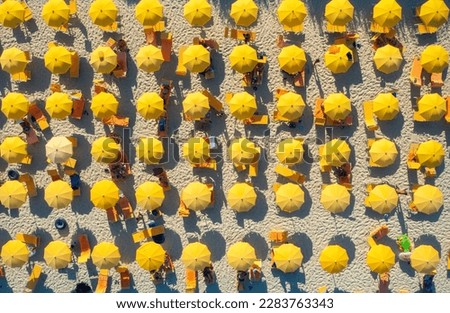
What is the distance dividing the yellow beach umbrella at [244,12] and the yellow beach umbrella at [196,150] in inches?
128

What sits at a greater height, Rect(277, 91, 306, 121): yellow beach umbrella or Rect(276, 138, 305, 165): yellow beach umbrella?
Rect(277, 91, 306, 121): yellow beach umbrella

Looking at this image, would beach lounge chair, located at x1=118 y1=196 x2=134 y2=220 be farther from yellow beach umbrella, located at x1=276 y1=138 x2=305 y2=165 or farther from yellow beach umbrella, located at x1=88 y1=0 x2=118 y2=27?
yellow beach umbrella, located at x1=88 y1=0 x2=118 y2=27

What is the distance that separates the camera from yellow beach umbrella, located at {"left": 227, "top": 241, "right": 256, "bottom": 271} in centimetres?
1245

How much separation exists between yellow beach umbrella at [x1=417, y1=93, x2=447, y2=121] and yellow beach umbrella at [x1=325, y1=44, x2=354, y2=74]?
214 centimetres

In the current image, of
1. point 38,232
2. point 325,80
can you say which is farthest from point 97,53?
point 325,80

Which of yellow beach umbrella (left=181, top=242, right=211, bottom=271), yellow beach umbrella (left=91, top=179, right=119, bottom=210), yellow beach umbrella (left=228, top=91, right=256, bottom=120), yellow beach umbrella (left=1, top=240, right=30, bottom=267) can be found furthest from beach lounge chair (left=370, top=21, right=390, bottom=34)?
yellow beach umbrella (left=1, top=240, right=30, bottom=267)

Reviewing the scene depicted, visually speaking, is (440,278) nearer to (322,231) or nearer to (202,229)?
(322,231)

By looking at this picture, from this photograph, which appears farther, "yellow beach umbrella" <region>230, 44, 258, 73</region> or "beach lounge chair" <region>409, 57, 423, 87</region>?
"beach lounge chair" <region>409, 57, 423, 87</region>

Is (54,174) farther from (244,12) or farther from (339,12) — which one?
(339,12)

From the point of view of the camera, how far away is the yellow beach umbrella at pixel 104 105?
1237 centimetres

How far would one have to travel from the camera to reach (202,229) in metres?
13.1

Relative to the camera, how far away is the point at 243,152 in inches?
488

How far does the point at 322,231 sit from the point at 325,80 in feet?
13.6

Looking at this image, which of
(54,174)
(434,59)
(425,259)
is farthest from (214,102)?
(425,259)
